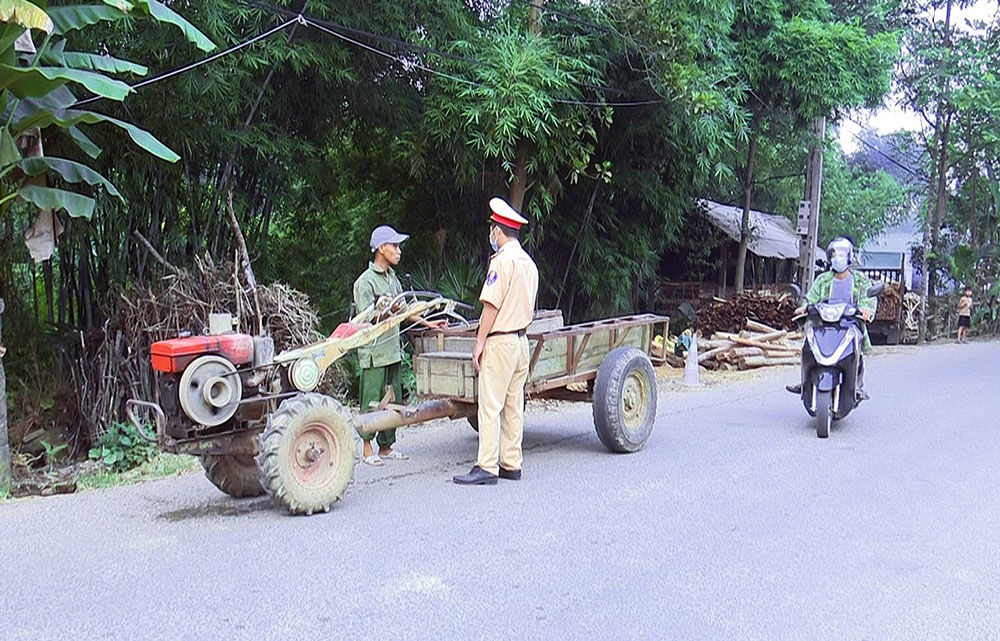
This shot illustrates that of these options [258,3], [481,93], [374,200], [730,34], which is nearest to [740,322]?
[730,34]

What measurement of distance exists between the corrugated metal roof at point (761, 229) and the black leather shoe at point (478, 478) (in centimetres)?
1453

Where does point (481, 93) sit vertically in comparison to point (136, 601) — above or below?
above

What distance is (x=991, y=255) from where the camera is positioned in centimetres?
2256

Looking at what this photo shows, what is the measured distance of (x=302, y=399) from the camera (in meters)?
5.51

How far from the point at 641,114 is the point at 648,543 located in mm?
8225

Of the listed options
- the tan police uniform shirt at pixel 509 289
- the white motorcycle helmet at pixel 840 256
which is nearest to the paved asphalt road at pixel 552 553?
the tan police uniform shirt at pixel 509 289

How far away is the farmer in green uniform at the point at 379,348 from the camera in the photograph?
7.08 m

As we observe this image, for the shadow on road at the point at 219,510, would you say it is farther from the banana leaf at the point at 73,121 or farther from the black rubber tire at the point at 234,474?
the banana leaf at the point at 73,121

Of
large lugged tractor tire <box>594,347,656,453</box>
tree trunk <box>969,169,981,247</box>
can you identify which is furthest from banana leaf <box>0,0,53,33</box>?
tree trunk <box>969,169,981,247</box>

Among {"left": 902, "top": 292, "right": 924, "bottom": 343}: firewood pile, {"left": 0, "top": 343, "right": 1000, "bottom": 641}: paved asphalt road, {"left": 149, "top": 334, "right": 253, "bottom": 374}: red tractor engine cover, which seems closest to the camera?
{"left": 0, "top": 343, "right": 1000, "bottom": 641}: paved asphalt road

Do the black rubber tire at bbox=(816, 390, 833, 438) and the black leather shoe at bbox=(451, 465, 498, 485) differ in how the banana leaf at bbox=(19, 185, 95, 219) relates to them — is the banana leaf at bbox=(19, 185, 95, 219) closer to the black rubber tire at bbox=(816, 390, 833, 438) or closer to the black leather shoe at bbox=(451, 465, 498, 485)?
the black leather shoe at bbox=(451, 465, 498, 485)

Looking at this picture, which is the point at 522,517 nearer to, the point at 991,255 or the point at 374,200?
the point at 374,200

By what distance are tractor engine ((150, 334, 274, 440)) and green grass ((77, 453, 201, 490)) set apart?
4.86ft

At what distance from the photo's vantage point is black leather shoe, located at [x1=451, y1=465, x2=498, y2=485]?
252 inches
